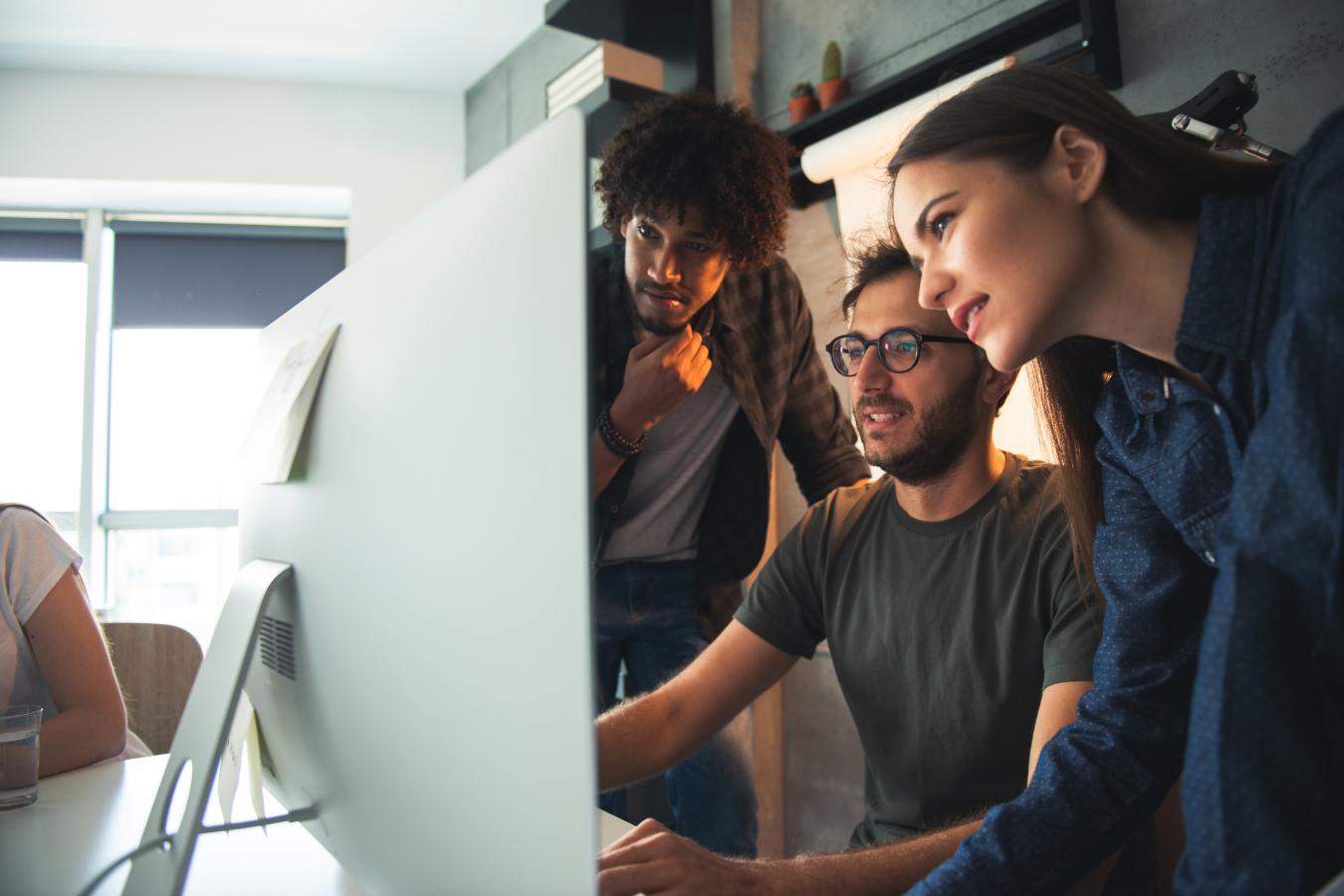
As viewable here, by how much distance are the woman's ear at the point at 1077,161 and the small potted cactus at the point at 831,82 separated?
1320mm

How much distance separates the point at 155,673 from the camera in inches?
60.5

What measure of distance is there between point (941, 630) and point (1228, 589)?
55 centimetres

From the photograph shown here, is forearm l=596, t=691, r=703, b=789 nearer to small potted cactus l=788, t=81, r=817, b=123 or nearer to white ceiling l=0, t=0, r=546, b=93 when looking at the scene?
small potted cactus l=788, t=81, r=817, b=123

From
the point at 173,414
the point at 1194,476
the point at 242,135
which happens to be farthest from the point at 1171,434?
the point at 173,414

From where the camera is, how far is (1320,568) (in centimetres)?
55

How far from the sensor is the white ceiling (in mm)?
3404

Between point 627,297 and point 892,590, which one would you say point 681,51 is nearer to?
point 627,297

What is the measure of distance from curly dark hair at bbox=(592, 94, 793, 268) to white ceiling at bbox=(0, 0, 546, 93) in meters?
1.83

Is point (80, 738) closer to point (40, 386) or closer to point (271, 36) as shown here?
point (271, 36)

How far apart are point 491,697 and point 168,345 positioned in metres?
4.44

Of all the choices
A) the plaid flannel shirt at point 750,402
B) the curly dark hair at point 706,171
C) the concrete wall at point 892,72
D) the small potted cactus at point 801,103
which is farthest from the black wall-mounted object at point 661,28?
the plaid flannel shirt at point 750,402

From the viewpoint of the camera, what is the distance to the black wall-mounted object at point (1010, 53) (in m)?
1.58

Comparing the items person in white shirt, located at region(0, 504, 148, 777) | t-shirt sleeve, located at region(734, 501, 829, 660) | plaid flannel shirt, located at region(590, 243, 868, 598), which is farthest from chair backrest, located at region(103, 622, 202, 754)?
t-shirt sleeve, located at region(734, 501, 829, 660)

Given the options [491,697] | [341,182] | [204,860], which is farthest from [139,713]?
[341,182]
